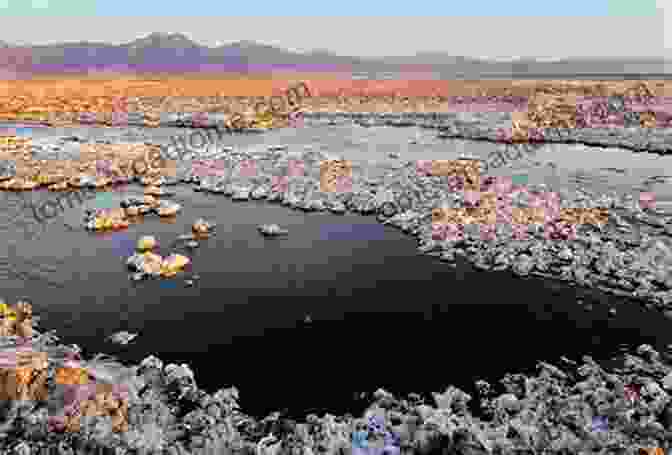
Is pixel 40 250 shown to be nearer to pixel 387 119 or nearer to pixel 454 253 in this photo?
pixel 454 253

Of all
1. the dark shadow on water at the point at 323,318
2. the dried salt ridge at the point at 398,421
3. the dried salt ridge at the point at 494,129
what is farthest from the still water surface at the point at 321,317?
the dried salt ridge at the point at 494,129

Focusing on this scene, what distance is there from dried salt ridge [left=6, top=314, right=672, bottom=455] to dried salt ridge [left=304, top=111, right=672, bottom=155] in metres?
28.3

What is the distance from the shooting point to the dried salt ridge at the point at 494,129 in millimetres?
33156

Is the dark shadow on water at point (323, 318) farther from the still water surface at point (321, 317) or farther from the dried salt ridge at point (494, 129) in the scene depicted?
the dried salt ridge at point (494, 129)

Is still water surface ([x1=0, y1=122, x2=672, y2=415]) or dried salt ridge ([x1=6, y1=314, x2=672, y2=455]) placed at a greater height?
still water surface ([x1=0, y1=122, x2=672, y2=415])

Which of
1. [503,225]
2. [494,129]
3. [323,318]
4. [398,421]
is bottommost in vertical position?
[398,421]

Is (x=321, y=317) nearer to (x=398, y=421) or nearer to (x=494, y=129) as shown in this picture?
(x=398, y=421)

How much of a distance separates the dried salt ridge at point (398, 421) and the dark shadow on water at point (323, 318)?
0.48m

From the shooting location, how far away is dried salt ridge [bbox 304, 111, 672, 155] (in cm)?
3316

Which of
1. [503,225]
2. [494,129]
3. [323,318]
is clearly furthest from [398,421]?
[494,129]

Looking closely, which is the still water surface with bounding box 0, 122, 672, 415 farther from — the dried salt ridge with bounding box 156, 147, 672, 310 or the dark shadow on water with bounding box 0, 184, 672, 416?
the dried salt ridge with bounding box 156, 147, 672, 310

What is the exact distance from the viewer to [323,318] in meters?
11.9

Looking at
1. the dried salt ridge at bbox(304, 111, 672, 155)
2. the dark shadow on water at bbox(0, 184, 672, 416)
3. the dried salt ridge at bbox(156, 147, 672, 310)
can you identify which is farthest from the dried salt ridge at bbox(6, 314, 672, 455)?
the dried salt ridge at bbox(304, 111, 672, 155)

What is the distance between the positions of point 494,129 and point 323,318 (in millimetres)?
33931
